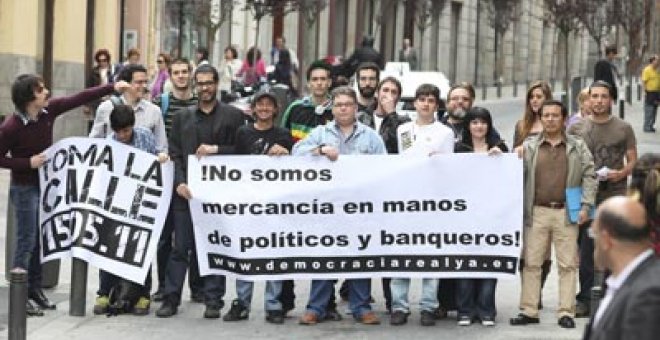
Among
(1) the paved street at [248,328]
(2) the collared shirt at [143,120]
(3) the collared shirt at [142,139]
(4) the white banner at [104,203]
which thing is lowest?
(1) the paved street at [248,328]

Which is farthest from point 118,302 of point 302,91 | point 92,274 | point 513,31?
point 513,31

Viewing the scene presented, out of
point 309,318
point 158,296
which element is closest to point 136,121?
point 158,296

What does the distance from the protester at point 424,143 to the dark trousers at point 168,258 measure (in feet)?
5.40

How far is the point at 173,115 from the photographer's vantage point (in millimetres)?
11414

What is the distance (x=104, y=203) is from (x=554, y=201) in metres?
3.24

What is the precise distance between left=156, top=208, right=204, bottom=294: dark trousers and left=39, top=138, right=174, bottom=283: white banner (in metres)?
0.30

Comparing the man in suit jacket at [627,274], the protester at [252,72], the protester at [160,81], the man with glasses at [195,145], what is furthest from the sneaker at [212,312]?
the protester at [252,72]

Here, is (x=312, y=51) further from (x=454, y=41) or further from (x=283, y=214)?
(x=283, y=214)

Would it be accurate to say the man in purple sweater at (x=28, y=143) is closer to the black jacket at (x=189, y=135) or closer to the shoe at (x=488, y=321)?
the black jacket at (x=189, y=135)

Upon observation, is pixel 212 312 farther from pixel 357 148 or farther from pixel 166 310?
pixel 357 148

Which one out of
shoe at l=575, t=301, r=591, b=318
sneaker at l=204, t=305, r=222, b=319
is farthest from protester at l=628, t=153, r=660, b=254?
sneaker at l=204, t=305, r=222, b=319

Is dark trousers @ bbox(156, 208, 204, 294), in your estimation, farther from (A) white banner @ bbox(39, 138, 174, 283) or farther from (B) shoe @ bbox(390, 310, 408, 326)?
(B) shoe @ bbox(390, 310, 408, 326)

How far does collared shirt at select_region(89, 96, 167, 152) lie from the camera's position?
11.5 metres

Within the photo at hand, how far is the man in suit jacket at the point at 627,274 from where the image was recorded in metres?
4.75
